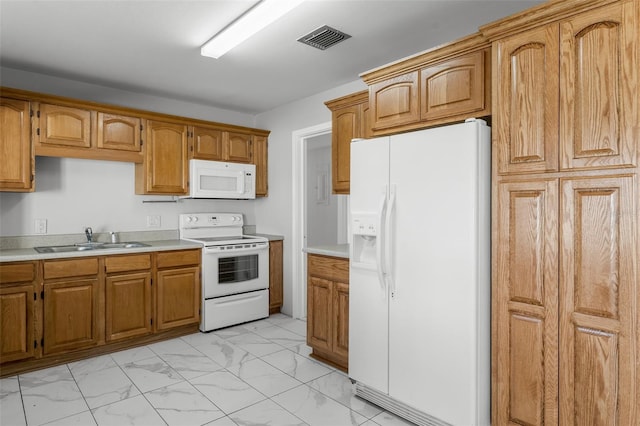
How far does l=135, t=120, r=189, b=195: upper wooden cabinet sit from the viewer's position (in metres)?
3.89

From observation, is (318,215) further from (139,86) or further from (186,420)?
(186,420)

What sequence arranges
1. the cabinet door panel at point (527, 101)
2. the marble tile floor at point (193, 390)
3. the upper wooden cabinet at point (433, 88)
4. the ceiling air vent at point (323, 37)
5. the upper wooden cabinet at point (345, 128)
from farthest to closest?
1. the upper wooden cabinet at point (345, 128)
2. the ceiling air vent at point (323, 37)
3. the marble tile floor at point (193, 390)
4. the upper wooden cabinet at point (433, 88)
5. the cabinet door panel at point (527, 101)

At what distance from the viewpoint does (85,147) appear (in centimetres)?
350

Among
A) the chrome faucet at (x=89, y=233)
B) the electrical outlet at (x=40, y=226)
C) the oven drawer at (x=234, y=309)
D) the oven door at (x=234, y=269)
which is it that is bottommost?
the oven drawer at (x=234, y=309)

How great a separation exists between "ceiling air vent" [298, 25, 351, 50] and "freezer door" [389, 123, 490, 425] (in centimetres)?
94

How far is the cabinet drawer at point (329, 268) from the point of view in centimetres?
298

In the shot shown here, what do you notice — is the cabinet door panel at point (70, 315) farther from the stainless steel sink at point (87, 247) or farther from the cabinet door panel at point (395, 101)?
the cabinet door panel at point (395, 101)

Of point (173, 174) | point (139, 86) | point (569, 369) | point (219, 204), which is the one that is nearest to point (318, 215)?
point (219, 204)

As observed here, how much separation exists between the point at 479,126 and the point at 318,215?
4435 millimetres

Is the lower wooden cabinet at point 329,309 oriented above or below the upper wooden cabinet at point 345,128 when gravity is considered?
below

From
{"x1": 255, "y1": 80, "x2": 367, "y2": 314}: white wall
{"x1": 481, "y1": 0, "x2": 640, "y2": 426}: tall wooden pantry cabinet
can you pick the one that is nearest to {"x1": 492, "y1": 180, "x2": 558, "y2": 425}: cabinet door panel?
{"x1": 481, "y1": 0, "x2": 640, "y2": 426}: tall wooden pantry cabinet

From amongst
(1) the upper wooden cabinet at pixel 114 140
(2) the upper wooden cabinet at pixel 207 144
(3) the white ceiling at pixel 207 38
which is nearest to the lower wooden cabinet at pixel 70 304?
(1) the upper wooden cabinet at pixel 114 140

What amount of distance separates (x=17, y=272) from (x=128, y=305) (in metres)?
0.89

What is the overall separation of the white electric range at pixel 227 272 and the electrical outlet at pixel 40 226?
128 cm
